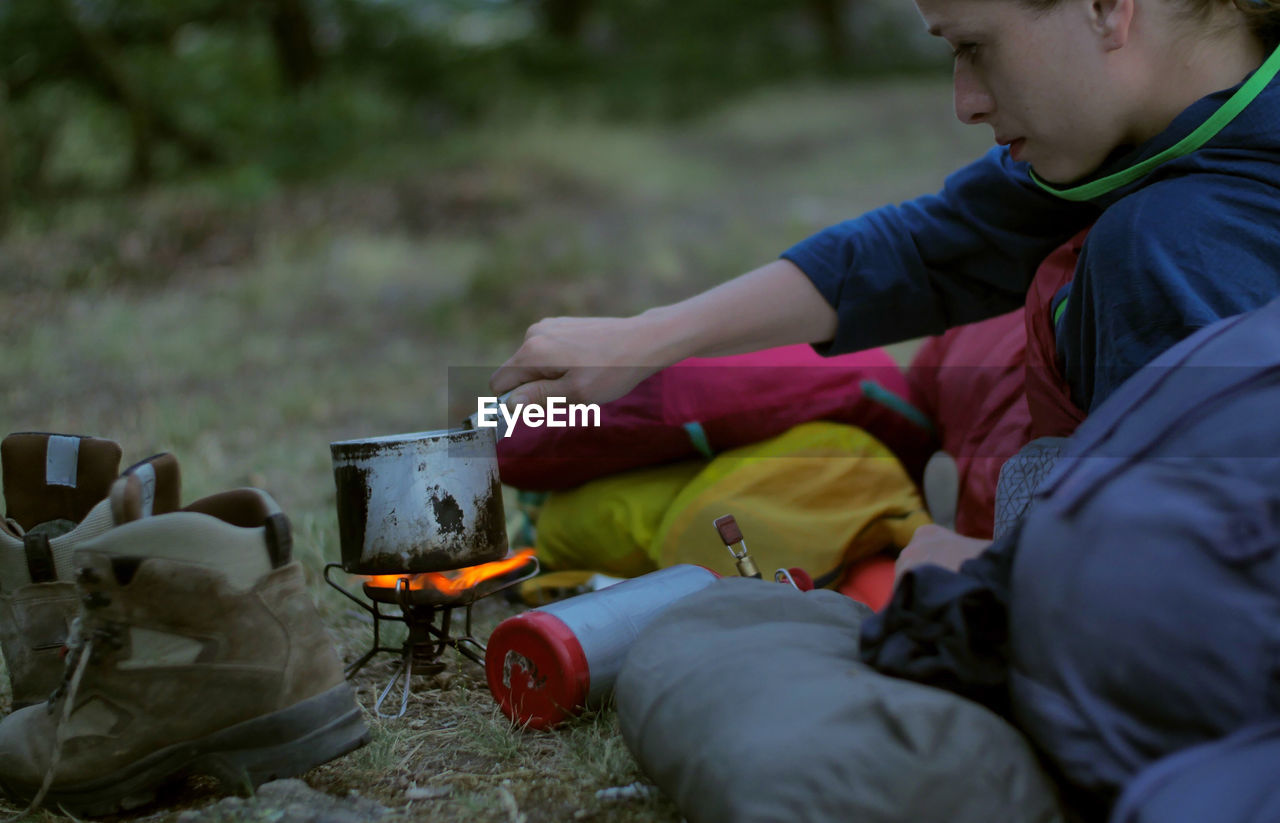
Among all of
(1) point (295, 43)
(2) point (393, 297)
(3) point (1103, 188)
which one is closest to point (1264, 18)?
(3) point (1103, 188)

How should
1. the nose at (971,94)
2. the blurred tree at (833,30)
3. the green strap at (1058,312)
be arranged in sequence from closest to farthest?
the nose at (971,94), the green strap at (1058,312), the blurred tree at (833,30)

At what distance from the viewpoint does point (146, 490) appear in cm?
163

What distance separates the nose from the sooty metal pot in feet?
3.28

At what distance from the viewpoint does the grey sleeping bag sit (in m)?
1.13

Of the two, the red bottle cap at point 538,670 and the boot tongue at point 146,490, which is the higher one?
the boot tongue at point 146,490

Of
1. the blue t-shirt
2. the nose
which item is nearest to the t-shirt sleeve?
the blue t-shirt

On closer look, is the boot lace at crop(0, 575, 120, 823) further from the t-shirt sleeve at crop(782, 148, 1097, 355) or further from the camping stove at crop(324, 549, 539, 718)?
the t-shirt sleeve at crop(782, 148, 1097, 355)

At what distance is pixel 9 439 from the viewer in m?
1.81

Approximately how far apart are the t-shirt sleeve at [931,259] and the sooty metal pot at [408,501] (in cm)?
83

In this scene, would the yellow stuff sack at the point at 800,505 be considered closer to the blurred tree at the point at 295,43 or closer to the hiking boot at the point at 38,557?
the hiking boot at the point at 38,557

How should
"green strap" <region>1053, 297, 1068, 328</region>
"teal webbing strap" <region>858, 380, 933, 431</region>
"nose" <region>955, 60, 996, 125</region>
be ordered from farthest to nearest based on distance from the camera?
1. "teal webbing strap" <region>858, 380, 933, 431</region>
2. "green strap" <region>1053, 297, 1068, 328</region>
3. "nose" <region>955, 60, 996, 125</region>

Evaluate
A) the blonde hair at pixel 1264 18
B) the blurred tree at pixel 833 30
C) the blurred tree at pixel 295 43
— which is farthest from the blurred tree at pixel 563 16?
the blonde hair at pixel 1264 18

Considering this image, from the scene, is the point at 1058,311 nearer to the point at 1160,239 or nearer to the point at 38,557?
the point at 1160,239

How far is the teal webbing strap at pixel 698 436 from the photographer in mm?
2357
